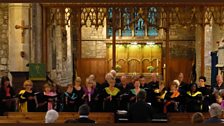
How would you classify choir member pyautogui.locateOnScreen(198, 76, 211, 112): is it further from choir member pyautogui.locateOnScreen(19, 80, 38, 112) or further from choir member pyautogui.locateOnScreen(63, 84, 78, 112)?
choir member pyautogui.locateOnScreen(19, 80, 38, 112)

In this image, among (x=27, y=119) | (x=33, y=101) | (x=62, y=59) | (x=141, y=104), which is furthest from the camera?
(x=62, y=59)

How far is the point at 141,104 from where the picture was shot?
18.4 feet

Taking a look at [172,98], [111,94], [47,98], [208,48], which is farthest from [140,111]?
[208,48]

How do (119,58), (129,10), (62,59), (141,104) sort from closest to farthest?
1. (141,104)
2. (129,10)
3. (62,59)
4. (119,58)

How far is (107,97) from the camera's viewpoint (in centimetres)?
774

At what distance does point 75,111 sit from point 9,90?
1.30 meters

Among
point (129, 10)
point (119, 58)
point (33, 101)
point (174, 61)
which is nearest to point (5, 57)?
point (129, 10)

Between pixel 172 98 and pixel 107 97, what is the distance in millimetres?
1168

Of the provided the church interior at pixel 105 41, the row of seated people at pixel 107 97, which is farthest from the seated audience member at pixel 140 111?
the row of seated people at pixel 107 97

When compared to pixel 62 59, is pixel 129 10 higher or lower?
higher

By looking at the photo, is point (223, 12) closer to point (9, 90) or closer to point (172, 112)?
point (172, 112)

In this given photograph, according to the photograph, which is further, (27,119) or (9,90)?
(9,90)

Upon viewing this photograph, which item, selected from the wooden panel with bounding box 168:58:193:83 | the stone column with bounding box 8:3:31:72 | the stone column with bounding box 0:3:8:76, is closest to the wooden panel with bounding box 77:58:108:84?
the wooden panel with bounding box 168:58:193:83

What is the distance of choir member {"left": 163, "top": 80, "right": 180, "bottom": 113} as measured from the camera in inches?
308
